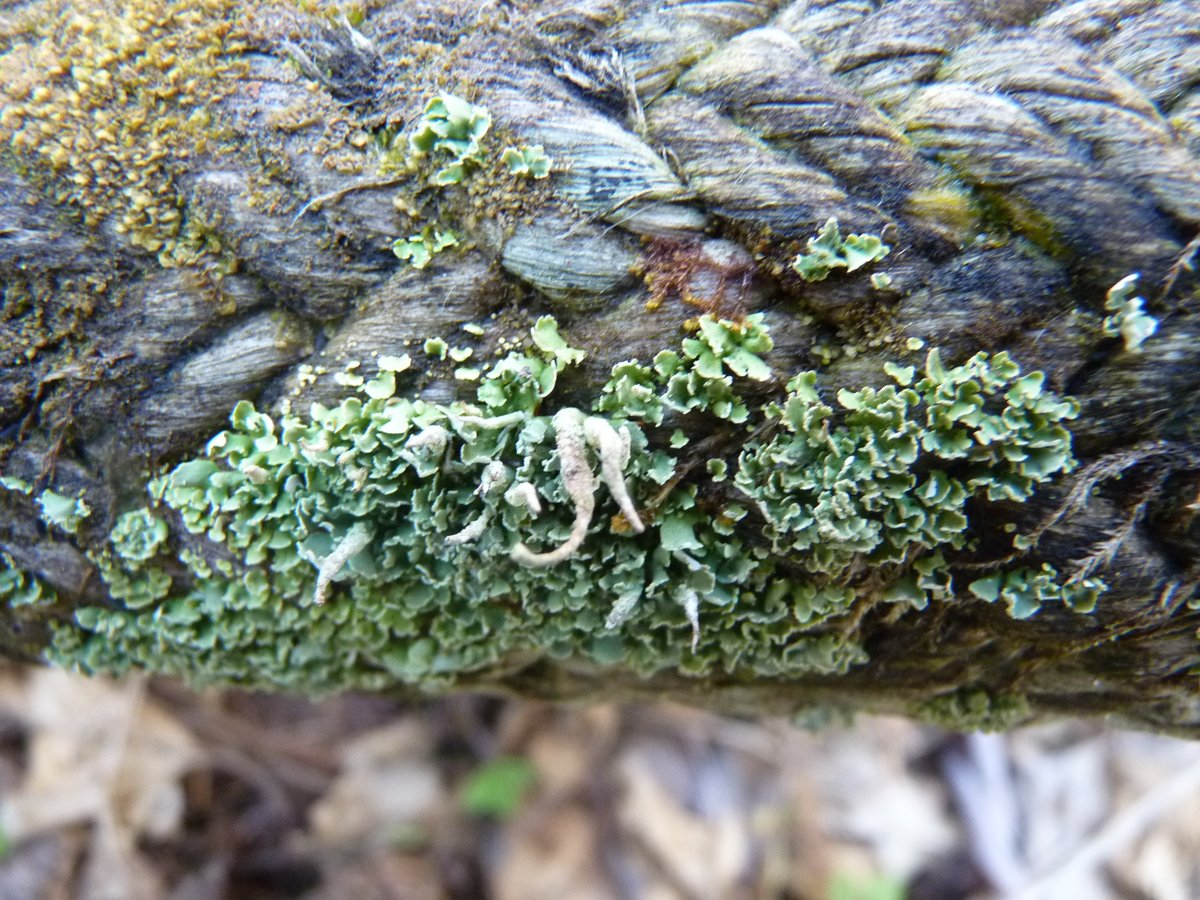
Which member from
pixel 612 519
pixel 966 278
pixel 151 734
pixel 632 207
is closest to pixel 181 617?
pixel 612 519

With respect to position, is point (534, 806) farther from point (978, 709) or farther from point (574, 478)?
point (574, 478)

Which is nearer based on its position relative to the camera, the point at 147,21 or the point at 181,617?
the point at 147,21

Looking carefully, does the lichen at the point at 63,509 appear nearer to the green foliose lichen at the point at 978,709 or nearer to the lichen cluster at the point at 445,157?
the lichen cluster at the point at 445,157

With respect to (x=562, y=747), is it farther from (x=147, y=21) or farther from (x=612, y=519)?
(x=147, y=21)

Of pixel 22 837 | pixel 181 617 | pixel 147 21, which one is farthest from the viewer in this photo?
pixel 22 837

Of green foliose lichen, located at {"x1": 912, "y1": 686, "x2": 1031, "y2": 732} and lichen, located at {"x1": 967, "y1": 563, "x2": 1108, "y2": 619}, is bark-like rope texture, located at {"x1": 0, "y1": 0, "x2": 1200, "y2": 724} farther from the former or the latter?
green foliose lichen, located at {"x1": 912, "y1": 686, "x2": 1031, "y2": 732}

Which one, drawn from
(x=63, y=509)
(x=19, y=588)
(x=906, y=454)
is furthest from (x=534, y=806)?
(x=906, y=454)

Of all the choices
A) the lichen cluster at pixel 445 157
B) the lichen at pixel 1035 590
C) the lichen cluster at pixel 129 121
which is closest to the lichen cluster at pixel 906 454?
the lichen at pixel 1035 590
